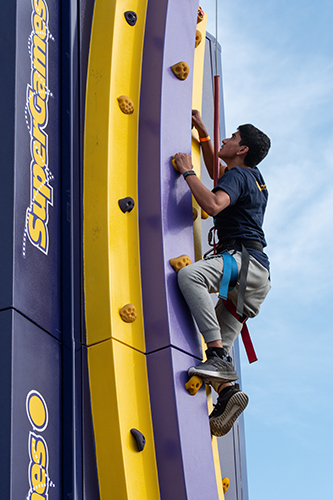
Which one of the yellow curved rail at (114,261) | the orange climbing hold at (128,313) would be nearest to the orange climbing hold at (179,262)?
the yellow curved rail at (114,261)

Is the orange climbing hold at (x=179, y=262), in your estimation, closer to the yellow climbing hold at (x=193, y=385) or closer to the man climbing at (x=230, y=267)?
the man climbing at (x=230, y=267)

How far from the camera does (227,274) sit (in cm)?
374

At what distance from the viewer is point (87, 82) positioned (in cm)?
383

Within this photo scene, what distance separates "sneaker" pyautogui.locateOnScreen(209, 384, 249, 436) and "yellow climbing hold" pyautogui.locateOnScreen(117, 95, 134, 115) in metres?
1.73

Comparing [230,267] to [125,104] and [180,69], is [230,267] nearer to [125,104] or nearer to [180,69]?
[125,104]

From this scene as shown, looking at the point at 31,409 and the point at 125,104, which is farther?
the point at 125,104

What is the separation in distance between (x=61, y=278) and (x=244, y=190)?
1.39m

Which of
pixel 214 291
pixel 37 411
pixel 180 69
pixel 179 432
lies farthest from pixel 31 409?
pixel 180 69

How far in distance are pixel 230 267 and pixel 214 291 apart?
0.57 ft

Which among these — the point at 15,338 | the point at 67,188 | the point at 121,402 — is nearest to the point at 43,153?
the point at 67,188

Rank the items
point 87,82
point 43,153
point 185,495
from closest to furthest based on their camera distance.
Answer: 1. point 185,495
2. point 43,153
3. point 87,82

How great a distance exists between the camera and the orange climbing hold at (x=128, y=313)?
3326mm

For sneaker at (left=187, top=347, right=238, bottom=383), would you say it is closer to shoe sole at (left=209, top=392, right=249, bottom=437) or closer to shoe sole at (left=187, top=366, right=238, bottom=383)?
shoe sole at (left=187, top=366, right=238, bottom=383)

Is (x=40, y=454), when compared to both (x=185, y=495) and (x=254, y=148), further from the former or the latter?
(x=254, y=148)
